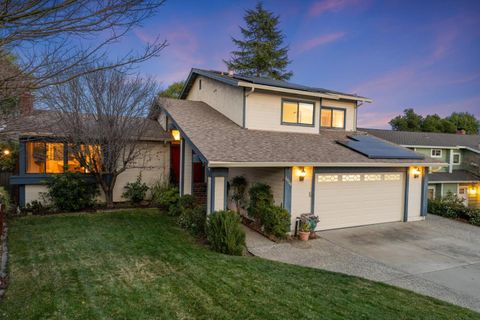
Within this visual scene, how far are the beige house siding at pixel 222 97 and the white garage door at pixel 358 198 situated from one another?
13.9ft

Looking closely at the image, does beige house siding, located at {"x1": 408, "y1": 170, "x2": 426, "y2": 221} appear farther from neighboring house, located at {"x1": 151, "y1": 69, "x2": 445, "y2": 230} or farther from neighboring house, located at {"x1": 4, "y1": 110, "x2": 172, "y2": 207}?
neighboring house, located at {"x1": 4, "y1": 110, "x2": 172, "y2": 207}

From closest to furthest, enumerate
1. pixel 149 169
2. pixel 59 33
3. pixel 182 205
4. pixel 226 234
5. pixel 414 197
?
1. pixel 59 33
2. pixel 226 234
3. pixel 182 205
4. pixel 414 197
5. pixel 149 169

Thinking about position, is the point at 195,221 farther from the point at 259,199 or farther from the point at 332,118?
the point at 332,118

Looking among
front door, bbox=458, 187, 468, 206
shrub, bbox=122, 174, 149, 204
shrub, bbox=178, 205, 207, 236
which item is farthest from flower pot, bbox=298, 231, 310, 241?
front door, bbox=458, 187, 468, 206

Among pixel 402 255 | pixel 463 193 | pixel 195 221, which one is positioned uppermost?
pixel 195 221

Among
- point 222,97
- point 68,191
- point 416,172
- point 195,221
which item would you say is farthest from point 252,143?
point 416,172

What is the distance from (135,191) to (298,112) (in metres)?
7.85

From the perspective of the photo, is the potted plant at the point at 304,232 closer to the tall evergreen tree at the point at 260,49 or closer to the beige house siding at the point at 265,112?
the beige house siding at the point at 265,112

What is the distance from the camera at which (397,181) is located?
37.3 ft

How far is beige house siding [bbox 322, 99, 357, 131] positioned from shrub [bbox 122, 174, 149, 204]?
9.14 metres

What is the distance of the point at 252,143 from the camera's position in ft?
31.4

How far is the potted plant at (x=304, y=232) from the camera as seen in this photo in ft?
28.6

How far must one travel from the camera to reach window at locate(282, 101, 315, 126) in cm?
1183

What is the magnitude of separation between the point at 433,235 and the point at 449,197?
6.04 meters
